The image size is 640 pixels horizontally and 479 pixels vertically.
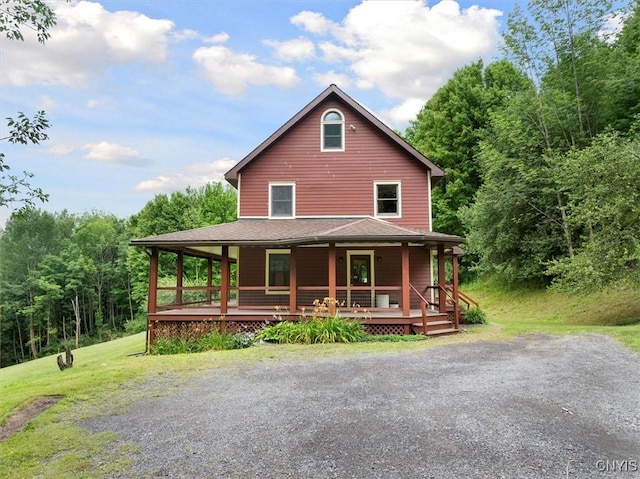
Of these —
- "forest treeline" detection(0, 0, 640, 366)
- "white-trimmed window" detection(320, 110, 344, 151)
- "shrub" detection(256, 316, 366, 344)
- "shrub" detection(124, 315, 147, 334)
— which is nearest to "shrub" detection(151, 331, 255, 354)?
"shrub" detection(256, 316, 366, 344)

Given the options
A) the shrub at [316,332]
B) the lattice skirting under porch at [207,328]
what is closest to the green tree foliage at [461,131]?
the lattice skirting under porch at [207,328]

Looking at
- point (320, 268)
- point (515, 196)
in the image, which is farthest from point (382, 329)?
point (515, 196)

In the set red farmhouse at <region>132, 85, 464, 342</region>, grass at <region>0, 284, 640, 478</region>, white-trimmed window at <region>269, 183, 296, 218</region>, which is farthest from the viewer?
white-trimmed window at <region>269, 183, 296, 218</region>

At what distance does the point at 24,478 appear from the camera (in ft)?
12.0

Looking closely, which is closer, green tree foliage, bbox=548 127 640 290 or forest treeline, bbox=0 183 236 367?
green tree foliage, bbox=548 127 640 290

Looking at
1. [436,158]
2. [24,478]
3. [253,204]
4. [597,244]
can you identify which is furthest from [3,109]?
[436,158]

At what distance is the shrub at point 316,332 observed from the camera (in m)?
11.0

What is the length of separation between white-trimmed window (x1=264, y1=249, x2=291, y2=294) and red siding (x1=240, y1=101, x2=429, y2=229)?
1.58 meters

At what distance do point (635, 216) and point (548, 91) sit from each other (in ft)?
32.6

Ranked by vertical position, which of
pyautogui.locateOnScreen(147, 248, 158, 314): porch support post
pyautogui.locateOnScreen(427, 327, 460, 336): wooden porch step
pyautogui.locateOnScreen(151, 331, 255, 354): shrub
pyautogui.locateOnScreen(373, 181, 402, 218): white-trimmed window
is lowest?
pyautogui.locateOnScreen(151, 331, 255, 354): shrub

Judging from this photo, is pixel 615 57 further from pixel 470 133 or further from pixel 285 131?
pixel 285 131

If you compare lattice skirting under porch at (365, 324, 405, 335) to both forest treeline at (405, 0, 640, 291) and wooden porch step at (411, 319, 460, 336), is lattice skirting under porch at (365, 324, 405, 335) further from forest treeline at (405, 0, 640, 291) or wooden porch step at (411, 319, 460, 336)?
forest treeline at (405, 0, 640, 291)

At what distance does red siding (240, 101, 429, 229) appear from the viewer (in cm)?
1562

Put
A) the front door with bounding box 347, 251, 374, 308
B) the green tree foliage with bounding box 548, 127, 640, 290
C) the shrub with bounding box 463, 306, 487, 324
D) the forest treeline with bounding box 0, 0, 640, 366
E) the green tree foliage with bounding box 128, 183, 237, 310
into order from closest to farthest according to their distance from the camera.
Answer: the green tree foliage with bounding box 548, 127, 640, 290 → the forest treeline with bounding box 0, 0, 640, 366 → the front door with bounding box 347, 251, 374, 308 → the shrub with bounding box 463, 306, 487, 324 → the green tree foliage with bounding box 128, 183, 237, 310
